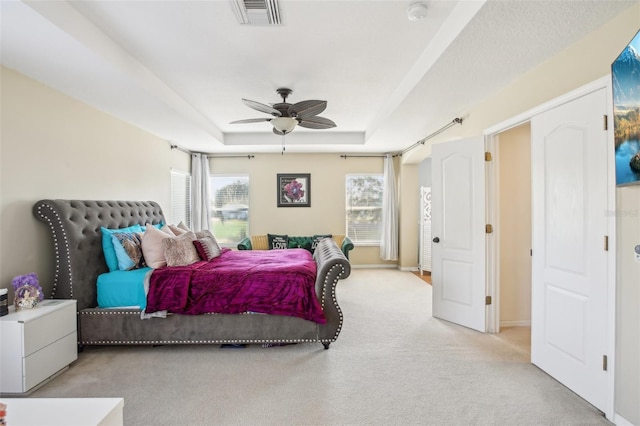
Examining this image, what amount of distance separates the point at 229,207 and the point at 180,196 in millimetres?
1055

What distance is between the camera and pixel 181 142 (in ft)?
18.0

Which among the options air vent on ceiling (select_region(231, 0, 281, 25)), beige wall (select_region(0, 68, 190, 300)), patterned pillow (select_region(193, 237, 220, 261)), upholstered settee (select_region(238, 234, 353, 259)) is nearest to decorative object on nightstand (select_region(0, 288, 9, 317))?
beige wall (select_region(0, 68, 190, 300))

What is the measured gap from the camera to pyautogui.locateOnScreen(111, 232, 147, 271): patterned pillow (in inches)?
126

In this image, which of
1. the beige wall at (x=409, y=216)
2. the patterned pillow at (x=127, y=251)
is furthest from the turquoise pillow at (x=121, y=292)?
the beige wall at (x=409, y=216)

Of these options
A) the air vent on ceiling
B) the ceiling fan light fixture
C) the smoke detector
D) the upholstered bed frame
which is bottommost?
the upholstered bed frame

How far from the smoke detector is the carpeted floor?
2.59 m

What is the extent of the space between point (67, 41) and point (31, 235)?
1.69 metres

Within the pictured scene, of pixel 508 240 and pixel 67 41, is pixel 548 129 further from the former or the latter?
pixel 67 41

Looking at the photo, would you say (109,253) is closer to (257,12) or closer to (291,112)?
(291,112)

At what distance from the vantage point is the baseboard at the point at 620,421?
1.90 meters

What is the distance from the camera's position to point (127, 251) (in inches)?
127

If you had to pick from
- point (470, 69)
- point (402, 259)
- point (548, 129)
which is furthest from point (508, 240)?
point (402, 259)

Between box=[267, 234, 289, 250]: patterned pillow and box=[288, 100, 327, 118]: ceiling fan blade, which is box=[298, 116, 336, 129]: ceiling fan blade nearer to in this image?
box=[288, 100, 327, 118]: ceiling fan blade

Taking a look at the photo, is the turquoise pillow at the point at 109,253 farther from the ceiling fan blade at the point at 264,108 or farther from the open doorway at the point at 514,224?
the open doorway at the point at 514,224
